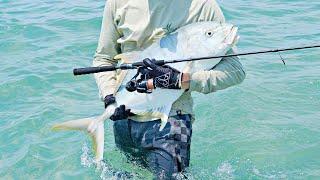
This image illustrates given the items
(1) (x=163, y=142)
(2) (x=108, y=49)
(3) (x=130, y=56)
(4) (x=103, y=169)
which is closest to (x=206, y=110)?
(4) (x=103, y=169)

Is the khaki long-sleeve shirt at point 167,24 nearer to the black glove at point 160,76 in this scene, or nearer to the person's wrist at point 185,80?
the person's wrist at point 185,80

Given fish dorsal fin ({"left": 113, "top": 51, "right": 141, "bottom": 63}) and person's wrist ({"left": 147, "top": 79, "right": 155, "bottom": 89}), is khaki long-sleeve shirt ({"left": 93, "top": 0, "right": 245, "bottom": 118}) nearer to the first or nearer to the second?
fish dorsal fin ({"left": 113, "top": 51, "right": 141, "bottom": 63})

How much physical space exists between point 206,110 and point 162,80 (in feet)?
10.3

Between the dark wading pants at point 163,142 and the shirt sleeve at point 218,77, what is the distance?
1.05 ft

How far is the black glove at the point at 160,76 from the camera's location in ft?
12.9

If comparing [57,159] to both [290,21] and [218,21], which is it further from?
A: [290,21]

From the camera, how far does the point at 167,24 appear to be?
13.9ft

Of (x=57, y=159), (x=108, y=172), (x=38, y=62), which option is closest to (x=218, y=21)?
(x=108, y=172)

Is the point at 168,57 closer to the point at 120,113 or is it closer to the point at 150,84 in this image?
the point at 150,84

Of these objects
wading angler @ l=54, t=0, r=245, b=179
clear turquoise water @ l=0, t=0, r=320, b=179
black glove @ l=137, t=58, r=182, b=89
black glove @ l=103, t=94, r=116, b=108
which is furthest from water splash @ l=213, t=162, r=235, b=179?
black glove @ l=137, t=58, r=182, b=89

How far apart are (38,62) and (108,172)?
4.66 metres

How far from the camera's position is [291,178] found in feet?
17.6

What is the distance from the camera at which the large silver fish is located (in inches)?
159

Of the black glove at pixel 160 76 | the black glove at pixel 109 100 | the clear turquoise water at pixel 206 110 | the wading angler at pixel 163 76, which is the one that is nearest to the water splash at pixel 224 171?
the clear turquoise water at pixel 206 110
